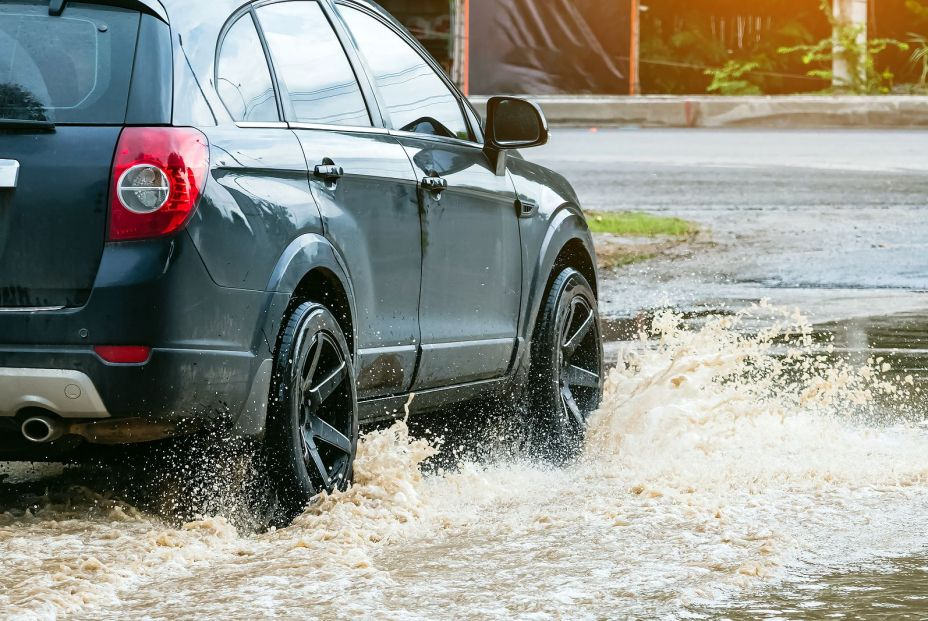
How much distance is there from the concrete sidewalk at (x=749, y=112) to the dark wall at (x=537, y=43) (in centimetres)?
131

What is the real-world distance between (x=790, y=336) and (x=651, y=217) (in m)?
4.68

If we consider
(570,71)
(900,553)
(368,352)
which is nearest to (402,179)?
(368,352)

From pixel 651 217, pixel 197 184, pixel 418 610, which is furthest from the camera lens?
pixel 651 217

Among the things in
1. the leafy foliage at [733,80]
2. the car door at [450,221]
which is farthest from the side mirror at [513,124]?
the leafy foliage at [733,80]

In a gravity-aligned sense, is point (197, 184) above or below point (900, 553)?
above

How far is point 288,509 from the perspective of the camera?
4.91m

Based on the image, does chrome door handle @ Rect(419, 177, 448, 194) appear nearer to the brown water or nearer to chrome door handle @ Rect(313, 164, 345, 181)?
chrome door handle @ Rect(313, 164, 345, 181)

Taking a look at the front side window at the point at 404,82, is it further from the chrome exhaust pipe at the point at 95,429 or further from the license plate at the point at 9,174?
the chrome exhaust pipe at the point at 95,429

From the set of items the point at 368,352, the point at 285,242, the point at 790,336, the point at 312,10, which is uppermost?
the point at 312,10

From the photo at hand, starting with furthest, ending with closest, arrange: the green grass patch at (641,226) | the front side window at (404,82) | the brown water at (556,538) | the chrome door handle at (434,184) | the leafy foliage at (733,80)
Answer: the leafy foliage at (733,80)
the green grass patch at (641,226)
the front side window at (404,82)
the chrome door handle at (434,184)
the brown water at (556,538)

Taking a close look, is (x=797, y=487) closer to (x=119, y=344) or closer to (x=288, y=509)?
(x=288, y=509)

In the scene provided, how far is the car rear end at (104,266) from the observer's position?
441 centimetres

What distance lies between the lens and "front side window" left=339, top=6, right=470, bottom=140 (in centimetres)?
590

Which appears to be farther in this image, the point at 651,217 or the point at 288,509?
the point at 651,217
